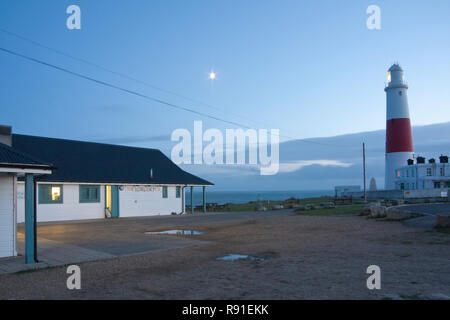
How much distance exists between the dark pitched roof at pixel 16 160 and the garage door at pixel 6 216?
0.76m

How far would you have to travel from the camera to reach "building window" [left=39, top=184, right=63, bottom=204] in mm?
22845

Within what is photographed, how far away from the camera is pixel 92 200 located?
2566 cm

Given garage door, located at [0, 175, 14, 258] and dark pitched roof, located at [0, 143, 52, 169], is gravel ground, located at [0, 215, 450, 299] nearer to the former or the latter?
garage door, located at [0, 175, 14, 258]

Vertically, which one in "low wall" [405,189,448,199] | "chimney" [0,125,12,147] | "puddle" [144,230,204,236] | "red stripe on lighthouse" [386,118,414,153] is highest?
"red stripe on lighthouse" [386,118,414,153]

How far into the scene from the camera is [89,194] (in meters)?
25.5

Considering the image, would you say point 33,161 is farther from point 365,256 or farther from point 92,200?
point 92,200

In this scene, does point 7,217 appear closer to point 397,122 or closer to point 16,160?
point 16,160

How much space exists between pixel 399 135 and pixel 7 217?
44482 millimetres

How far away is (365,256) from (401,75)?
4258 centimetres

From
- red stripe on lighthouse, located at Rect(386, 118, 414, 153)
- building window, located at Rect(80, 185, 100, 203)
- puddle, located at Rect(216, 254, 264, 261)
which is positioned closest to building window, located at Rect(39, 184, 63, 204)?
building window, located at Rect(80, 185, 100, 203)

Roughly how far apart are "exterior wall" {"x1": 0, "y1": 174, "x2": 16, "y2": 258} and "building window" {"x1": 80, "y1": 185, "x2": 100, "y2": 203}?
14.4 metres
